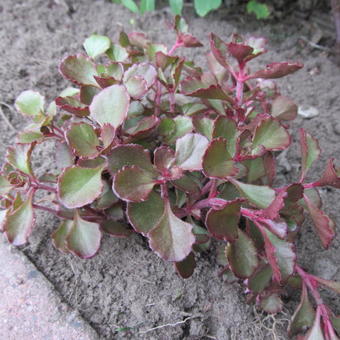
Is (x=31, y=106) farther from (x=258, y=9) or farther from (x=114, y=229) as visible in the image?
(x=258, y=9)

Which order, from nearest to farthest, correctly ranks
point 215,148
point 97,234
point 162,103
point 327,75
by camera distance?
1. point 215,148
2. point 97,234
3. point 162,103
4. point 327,75

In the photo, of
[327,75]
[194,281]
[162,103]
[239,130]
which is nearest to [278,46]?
[327,75]

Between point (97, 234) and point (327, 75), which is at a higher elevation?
point (327, 75)

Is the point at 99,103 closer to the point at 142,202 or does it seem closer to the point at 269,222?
the point at 142,202

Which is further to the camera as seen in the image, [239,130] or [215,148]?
[239,130]

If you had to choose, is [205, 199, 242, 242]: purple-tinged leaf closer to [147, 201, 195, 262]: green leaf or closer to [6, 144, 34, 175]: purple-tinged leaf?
[147, 201, 195, 262]: green leaf

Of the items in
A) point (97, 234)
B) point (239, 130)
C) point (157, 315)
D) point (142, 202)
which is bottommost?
point (157, 315)
